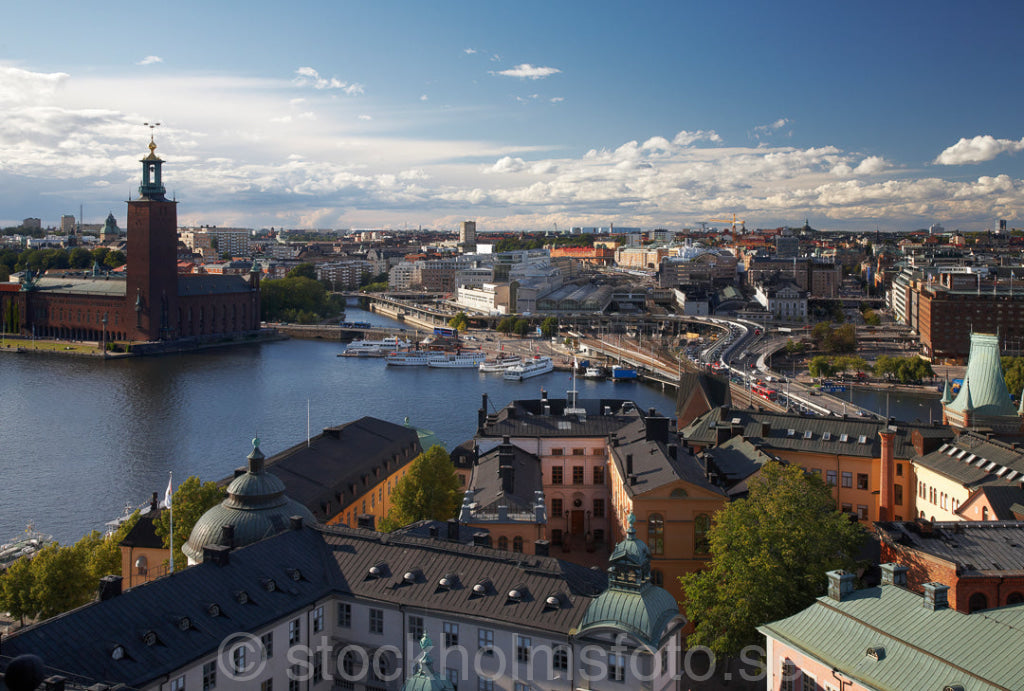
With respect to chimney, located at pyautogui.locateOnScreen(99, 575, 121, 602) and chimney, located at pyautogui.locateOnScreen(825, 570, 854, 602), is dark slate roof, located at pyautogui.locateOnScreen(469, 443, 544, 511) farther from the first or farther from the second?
chimney, located at pyautogui.locateOnScreen(99, 575, 121, 602)

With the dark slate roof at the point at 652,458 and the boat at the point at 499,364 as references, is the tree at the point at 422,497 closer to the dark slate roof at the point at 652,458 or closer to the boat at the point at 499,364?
the dark slate roof at the point at 652,458

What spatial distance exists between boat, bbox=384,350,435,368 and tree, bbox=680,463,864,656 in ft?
182

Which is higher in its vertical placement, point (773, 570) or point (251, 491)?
point (251, 491)

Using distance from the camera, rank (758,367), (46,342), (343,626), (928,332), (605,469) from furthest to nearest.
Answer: (46,342), (928,332), (758,367), (605,469), (343,626)

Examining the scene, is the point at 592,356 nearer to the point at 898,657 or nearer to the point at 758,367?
the point at 758,367

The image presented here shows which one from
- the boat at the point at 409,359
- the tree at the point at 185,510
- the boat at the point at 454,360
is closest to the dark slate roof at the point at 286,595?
the tree at the point at 185,510

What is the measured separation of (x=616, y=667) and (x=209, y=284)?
75.2 meters

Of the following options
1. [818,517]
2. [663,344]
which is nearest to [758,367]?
[663,344]

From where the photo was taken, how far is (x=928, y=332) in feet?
235

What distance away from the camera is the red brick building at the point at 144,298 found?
247 feet

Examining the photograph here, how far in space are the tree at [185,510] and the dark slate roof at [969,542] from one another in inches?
510

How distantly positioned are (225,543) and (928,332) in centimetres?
6696

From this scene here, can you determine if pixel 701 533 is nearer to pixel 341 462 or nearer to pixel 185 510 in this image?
pixel 341 462

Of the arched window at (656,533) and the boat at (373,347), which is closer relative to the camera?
the arched window at (656,533)
